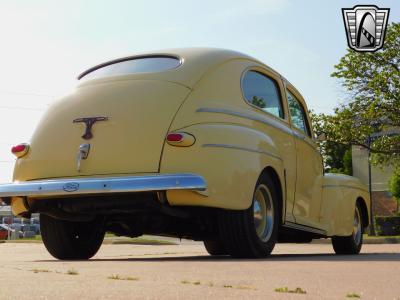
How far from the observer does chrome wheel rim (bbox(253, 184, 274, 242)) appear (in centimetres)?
676

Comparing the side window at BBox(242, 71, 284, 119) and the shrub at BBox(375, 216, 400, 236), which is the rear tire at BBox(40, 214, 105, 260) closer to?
the side window at BBox(242, 71, 284, 119)

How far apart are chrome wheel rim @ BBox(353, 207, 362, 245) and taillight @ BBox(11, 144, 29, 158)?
4.87 meters

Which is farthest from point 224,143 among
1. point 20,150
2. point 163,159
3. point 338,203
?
point 338,203

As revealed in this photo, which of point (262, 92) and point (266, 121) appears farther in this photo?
point (262, 92)

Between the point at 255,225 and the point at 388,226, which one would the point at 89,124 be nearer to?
the point at 255,225

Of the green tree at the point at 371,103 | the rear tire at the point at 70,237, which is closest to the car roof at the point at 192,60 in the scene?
the rear tire at the point at 70,237

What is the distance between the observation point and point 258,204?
680 centimetres

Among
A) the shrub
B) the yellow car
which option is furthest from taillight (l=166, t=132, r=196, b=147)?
the shrub

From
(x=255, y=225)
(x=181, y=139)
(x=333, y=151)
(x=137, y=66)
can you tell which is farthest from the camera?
(x=333, y=151)

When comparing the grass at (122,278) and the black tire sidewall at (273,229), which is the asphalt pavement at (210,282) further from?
the black tire sidewall at (273,229)

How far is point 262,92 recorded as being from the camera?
7.59 metres

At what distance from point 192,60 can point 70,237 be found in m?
2.21

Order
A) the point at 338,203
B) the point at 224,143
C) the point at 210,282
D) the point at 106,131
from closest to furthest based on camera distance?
the point at 210,282 → the point at 224,143 → the point at 106,131 → the point at 338,203

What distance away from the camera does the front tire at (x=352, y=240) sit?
9.52m
